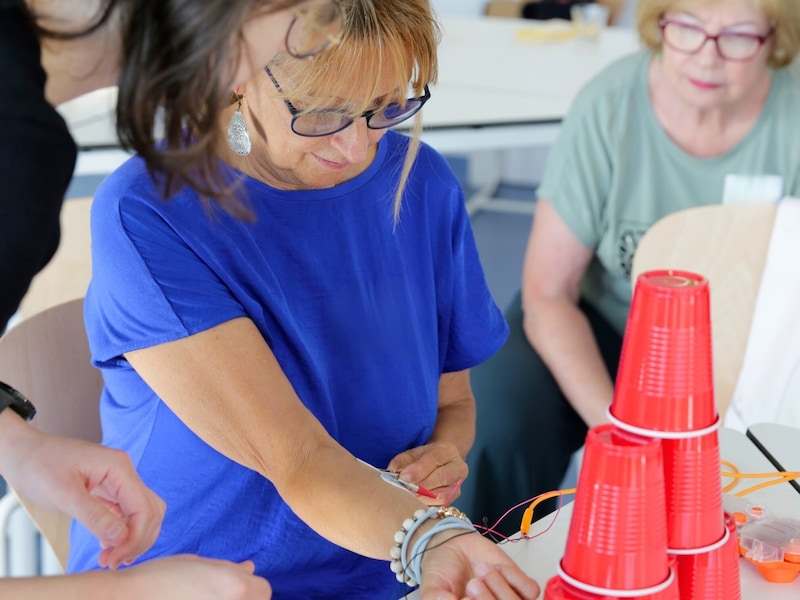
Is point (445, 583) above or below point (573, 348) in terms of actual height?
above

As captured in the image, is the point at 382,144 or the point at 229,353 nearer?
the point at 229,353

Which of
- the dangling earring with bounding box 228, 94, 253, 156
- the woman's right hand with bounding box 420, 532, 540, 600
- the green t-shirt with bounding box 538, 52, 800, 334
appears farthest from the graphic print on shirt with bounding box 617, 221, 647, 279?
the woman's right hand with bounding box 420, 532, 540, 600

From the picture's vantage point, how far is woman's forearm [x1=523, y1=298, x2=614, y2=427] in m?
1.91

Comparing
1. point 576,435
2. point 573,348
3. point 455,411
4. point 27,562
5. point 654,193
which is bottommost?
point 27,562

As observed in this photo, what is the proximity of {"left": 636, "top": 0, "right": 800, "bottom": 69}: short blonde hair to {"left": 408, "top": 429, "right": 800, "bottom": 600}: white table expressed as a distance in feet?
3.05

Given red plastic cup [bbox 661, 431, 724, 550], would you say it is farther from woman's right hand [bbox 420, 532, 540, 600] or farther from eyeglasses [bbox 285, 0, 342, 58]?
eyeglasses [bbox 285, 0, 342, 58]

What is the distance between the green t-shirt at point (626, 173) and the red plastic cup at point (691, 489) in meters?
1.19

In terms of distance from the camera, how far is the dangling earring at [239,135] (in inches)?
48.9

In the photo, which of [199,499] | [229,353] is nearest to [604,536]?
[229,353]

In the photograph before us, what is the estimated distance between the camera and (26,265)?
74 cm

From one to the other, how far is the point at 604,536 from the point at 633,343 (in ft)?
0.54

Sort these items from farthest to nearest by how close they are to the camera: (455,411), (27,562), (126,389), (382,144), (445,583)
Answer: (27,562)
(455,411)
(382,144)
(126,389)
(445,583)

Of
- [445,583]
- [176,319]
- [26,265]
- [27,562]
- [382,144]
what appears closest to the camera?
[26,265]

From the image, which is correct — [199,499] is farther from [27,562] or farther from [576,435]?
[576,435]
